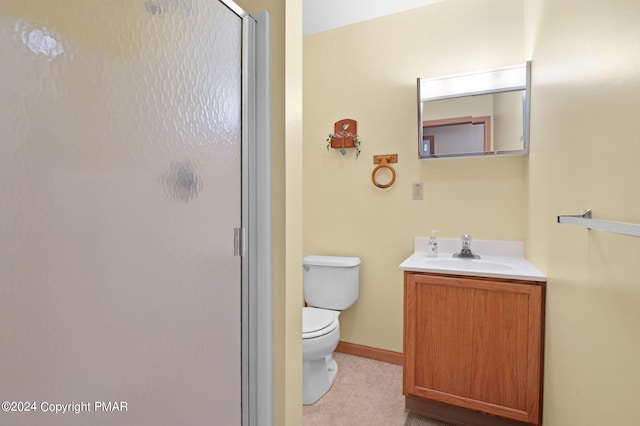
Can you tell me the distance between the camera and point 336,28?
2.46 m

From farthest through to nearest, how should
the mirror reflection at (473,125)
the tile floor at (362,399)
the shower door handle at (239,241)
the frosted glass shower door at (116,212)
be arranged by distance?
the mirror reflection at (473,125) → the tile floor at (362,399) → the shower door handle at (239,241) → the frosted glass shower door at (116,212)

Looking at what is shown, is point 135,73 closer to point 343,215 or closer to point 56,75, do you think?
point 56,75

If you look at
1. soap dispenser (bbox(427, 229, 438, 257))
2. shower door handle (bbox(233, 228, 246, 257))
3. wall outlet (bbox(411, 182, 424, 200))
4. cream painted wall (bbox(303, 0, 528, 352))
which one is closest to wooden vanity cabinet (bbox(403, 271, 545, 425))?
soap dispenser (bbox(427, 229, 438, 257))

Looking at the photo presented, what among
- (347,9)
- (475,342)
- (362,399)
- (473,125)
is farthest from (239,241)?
(347,9)

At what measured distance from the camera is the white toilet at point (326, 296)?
6.31 ft

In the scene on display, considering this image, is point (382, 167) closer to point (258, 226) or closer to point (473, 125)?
point (473, 125)

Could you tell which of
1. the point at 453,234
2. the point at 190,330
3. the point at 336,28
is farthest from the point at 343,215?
the point at 190,330

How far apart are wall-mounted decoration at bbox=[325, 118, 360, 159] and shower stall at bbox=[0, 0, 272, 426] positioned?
1.39m

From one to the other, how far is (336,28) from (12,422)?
2.71m

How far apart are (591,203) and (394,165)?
139 cm

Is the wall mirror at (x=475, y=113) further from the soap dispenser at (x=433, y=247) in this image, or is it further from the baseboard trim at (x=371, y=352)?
the baseboard trim at (x=371, y=352)

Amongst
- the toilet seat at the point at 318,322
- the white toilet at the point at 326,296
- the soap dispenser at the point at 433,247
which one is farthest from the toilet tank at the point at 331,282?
the soap dispenser at the point at 433,247

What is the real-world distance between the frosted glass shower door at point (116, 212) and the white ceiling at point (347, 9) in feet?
5.02

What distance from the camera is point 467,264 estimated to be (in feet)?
6.13
